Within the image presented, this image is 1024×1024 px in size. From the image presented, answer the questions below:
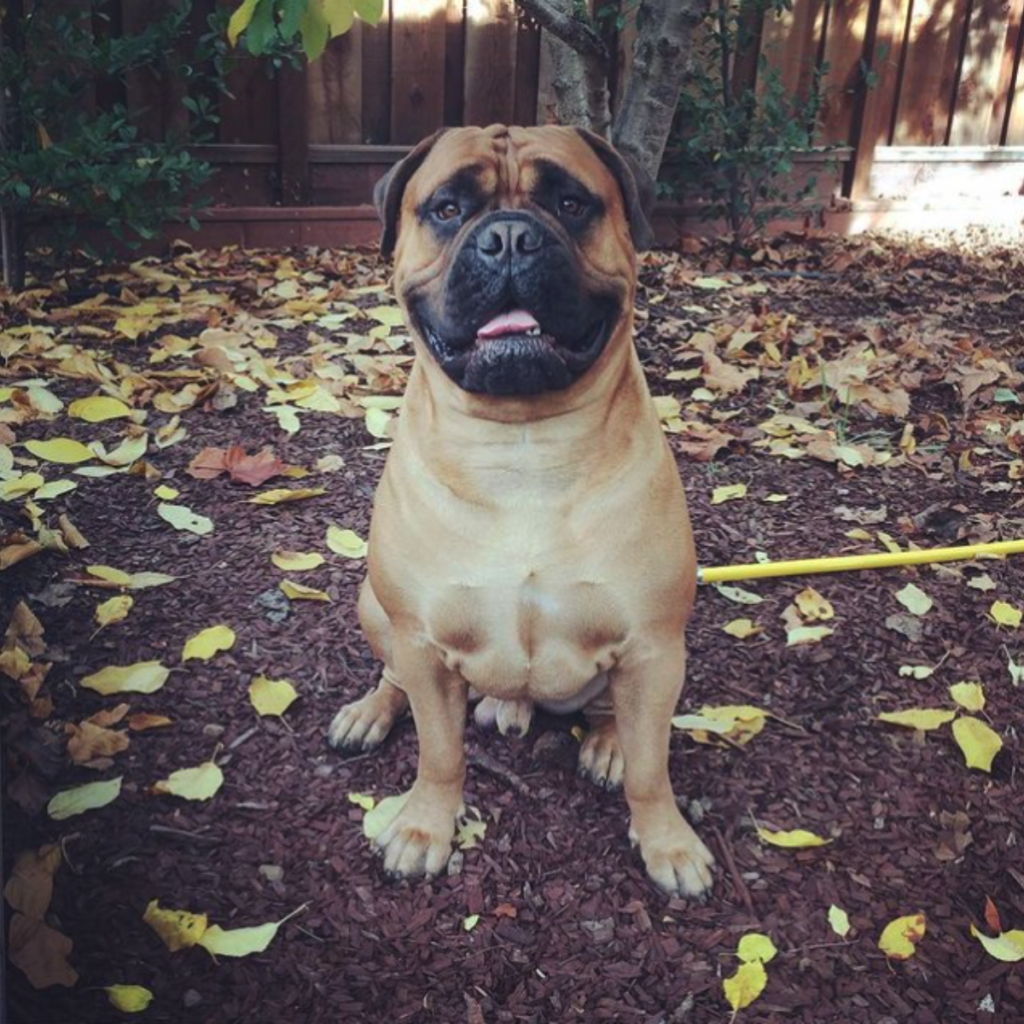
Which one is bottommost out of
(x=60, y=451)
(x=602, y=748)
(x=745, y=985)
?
(x=745, y=985)

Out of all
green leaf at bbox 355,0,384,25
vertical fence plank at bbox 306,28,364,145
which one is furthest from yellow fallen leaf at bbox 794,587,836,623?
vertical fence plank at bbox 306,28,364,145

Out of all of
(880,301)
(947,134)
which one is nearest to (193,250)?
(880,301)

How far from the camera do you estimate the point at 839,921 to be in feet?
6.67

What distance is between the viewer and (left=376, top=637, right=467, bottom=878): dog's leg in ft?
6.79

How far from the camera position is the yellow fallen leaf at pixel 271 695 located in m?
2.48

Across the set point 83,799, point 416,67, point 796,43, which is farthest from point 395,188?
point 796,43

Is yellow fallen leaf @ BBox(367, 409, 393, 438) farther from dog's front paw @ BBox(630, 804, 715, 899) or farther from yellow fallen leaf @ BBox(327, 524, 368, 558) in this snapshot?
dog's front paw @ BBox(630, 804, 715, 899)

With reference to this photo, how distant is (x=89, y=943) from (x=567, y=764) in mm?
1001

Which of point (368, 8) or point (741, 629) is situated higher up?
point (368, 8)

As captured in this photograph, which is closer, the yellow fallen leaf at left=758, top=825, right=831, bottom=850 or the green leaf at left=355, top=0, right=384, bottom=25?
the green leaf at left=355, top=0, right=384, bottom=25

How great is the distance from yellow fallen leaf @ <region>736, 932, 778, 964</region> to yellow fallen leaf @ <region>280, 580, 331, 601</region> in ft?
4.51

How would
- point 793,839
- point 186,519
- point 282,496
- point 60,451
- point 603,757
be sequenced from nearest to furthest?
point 793,839
point 603,757
point 186,519
point 282,496
point 60,451

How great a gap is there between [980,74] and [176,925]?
7.57 meters

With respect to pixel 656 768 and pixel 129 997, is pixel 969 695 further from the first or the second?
pixel 129 997
